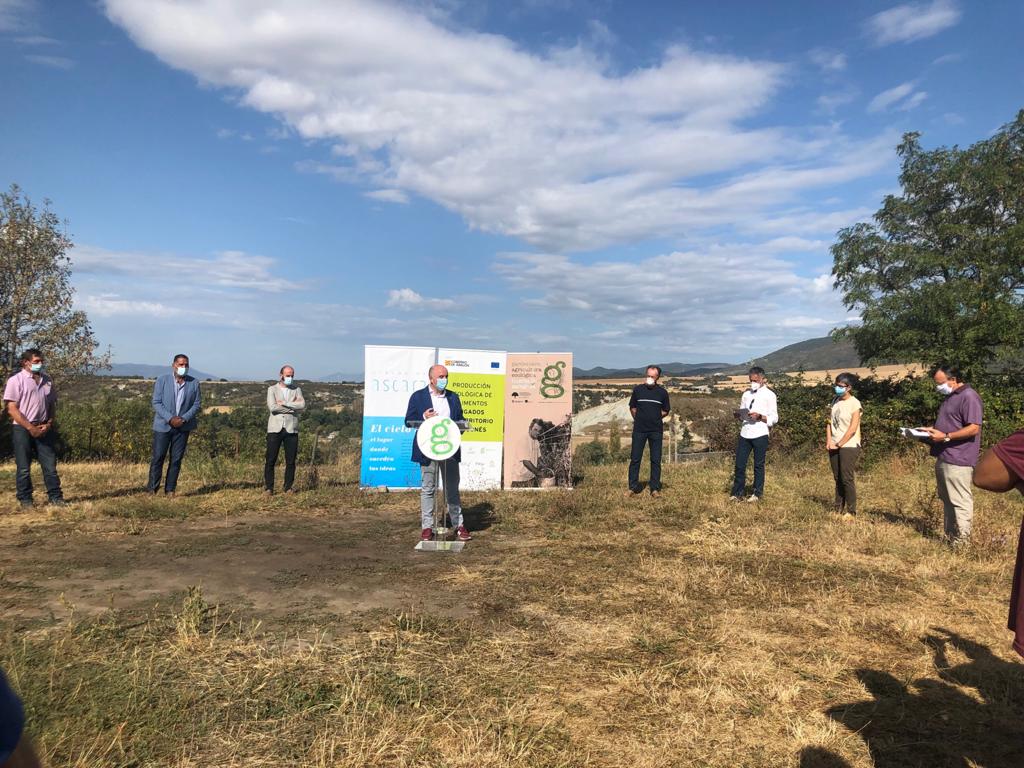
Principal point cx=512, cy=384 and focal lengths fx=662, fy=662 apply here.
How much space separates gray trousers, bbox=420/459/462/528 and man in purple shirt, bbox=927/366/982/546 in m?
5.79

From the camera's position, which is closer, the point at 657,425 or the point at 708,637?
the point at 708,637

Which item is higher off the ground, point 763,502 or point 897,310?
point 897,310

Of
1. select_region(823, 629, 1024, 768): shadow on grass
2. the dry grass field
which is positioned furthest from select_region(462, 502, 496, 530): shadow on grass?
select_region(823, 629, 1024, 768): shadow on grass

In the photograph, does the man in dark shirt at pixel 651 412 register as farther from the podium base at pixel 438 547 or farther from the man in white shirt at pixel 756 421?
the podium base at pixel 438 547

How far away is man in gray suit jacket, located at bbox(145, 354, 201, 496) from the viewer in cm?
1069

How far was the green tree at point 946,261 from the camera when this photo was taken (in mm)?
17016

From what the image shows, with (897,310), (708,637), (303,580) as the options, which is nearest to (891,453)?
(897,310)

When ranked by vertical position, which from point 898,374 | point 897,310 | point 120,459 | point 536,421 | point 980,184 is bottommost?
point 120,459

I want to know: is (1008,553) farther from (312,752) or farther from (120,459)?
(120,459)

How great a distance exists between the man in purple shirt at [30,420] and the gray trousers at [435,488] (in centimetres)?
582

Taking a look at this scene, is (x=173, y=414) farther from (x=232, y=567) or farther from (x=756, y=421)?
(x=756, y=421)

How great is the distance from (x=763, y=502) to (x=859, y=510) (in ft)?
4.68

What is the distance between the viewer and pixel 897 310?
736 inches

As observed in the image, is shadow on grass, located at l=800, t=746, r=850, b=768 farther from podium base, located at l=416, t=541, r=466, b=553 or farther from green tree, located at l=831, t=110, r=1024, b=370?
green tree, located at l=831, t=110, r=1024, b=370
